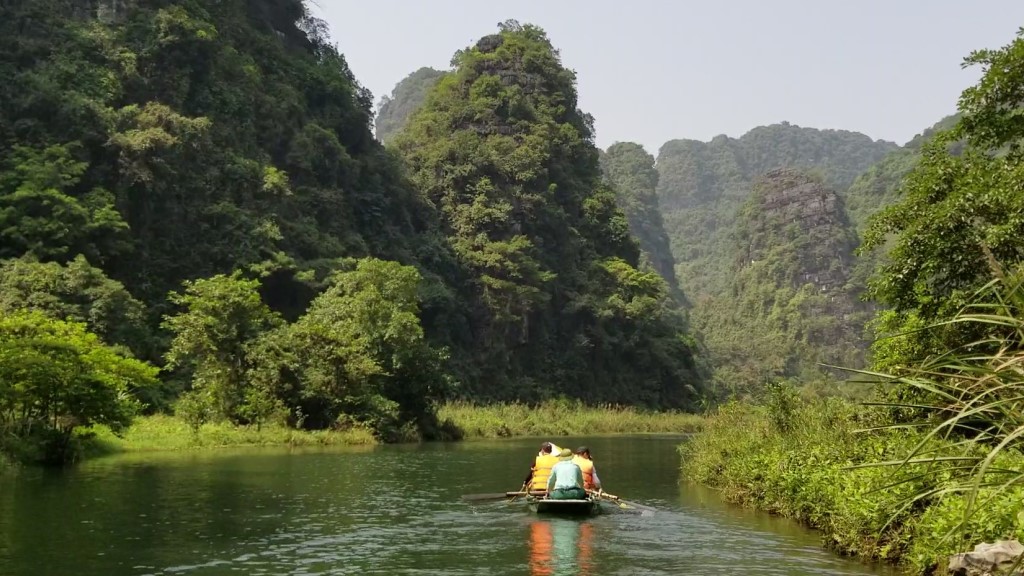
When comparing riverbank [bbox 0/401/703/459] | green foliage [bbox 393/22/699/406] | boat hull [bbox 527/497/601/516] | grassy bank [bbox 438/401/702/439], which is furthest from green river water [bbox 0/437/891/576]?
green foliage [bbox 393/22/699/406]

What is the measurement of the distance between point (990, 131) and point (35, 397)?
66.6ft

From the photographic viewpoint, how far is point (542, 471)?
59.9ft

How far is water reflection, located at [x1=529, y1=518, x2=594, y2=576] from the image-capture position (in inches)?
481

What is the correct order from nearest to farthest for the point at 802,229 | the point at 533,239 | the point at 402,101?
the point at 533,239 → the point at 802,229 → the point at 402,101

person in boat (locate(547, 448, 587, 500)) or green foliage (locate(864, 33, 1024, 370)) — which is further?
person in boat (locate(547, 448, 587, 500))

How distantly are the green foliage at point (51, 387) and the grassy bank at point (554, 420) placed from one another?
22703 mm

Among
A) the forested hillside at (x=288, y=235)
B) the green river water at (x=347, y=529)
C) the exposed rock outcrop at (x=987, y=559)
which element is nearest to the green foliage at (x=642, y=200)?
the forested hillside at (x=288, y=235)

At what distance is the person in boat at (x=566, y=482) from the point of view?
16688 mm

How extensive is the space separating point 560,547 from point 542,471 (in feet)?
14.3

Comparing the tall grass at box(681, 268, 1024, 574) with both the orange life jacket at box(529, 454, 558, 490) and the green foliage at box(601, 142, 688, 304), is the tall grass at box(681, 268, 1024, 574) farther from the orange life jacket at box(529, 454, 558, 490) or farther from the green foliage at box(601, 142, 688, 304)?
the green foliage at box(601, 142, 688, 304)

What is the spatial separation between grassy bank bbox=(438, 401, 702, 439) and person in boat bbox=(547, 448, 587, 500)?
28.2m

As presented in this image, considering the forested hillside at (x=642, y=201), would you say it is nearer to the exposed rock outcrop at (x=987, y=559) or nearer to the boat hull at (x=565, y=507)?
the boat hull at (x=565, y=507)

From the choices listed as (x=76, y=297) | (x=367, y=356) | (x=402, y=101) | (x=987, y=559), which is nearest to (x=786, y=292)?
(x=402, y=101)

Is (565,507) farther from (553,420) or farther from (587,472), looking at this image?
(553,420)
